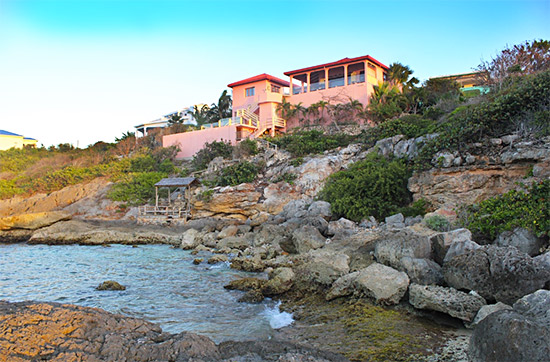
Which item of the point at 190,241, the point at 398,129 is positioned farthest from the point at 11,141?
the point at 398,129

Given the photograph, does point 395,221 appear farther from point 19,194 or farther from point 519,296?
point 19,194

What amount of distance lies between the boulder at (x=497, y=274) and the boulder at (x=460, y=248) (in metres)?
0.69

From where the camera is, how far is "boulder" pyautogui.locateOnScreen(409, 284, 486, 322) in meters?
7.12

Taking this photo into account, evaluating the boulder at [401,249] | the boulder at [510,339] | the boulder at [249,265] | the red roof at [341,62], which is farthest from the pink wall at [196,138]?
the boulder at [510,339]


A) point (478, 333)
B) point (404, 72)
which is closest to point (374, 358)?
point (478, 333)

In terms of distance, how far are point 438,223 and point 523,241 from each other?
3.20 metres

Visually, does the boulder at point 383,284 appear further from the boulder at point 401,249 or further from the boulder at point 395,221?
the boulder at point 395,221

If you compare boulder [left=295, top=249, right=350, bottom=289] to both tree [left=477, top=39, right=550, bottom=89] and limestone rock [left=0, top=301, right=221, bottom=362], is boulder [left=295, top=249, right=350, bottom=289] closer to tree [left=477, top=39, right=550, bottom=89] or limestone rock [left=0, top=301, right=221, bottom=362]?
limestone rock [left=0, top=301, right=221, bottom=362]

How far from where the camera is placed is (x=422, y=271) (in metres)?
8.81

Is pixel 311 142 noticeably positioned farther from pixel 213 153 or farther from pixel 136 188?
pixel 136 188

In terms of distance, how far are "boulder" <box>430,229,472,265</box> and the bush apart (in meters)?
6.41

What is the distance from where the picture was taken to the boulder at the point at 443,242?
32.8ft

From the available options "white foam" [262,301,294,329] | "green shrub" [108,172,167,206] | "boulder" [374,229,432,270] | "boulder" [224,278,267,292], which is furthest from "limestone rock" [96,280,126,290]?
"green shrub" [108,172,167,206]

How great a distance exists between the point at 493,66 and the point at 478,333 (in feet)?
74.6
